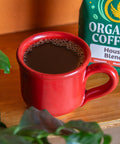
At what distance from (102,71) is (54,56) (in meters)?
0.09

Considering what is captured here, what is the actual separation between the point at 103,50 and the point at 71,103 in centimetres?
14

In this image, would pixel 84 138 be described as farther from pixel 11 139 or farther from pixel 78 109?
pixel 78 109

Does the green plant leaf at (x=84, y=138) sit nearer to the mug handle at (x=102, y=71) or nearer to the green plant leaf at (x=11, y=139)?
the green plant leaf at (x=11, y=139)

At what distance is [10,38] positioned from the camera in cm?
68

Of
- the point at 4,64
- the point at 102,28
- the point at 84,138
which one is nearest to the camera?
the point at 84,138

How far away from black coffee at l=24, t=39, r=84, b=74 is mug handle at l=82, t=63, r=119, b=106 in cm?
2

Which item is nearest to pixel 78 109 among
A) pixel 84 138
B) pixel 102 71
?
pixel 102 71

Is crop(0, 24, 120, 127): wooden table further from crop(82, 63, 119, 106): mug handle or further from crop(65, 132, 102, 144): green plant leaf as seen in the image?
crop(65, 132, 102, 144): green plant leaf

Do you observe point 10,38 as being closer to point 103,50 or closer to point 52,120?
point 103,50

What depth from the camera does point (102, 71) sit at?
0.45m

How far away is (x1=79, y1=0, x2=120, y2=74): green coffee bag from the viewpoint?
1.63 ft

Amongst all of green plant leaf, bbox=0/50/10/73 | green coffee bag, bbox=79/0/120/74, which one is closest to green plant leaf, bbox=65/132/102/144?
green plant leaf, bbox=0/50/10/73

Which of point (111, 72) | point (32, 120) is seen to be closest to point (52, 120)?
point (32, 120)

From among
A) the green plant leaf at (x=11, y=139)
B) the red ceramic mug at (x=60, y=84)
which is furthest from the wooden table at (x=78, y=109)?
the green plant leaf at (x=11, y=139)
